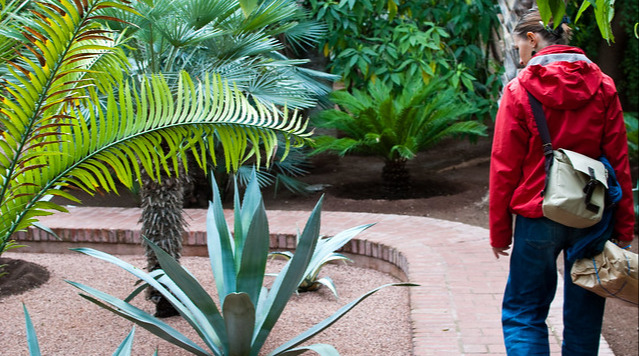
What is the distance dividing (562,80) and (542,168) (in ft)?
1.14

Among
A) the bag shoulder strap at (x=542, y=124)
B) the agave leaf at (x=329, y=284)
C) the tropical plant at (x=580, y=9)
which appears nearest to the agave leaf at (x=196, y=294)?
the agave leaf at (x=329, y=284)

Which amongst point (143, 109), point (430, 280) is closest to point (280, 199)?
point (430, 280)

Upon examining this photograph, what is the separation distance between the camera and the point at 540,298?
2.74 m

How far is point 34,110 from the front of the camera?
2.45 meters

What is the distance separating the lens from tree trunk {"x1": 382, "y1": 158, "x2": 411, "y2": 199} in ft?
25.9

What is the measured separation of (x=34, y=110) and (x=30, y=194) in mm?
323

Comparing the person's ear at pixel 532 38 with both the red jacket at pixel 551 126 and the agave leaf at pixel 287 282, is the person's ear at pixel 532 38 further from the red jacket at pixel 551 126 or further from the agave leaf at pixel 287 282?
the agave leaf at pixel 287 282

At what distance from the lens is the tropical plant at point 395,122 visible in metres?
7.52

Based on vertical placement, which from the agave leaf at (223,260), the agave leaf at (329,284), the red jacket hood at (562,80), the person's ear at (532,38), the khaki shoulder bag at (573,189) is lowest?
the agave leaf at (329,284)

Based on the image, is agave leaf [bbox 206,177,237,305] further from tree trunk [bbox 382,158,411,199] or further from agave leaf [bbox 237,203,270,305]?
tree trunk [bbox 382,158,411,199]

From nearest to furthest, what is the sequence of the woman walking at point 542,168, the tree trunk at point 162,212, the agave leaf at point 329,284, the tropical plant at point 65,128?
the tropical plant at point 65,128 < the woman walking at point 542,168 < the tree trunk at point 162,212 < the agave leaf at point 329,284

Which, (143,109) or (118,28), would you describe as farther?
(118,28)

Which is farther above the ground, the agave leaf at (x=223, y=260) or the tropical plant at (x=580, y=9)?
the tropical plant at (x=580, y=9)

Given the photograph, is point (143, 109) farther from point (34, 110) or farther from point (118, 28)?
point (118, 28)
